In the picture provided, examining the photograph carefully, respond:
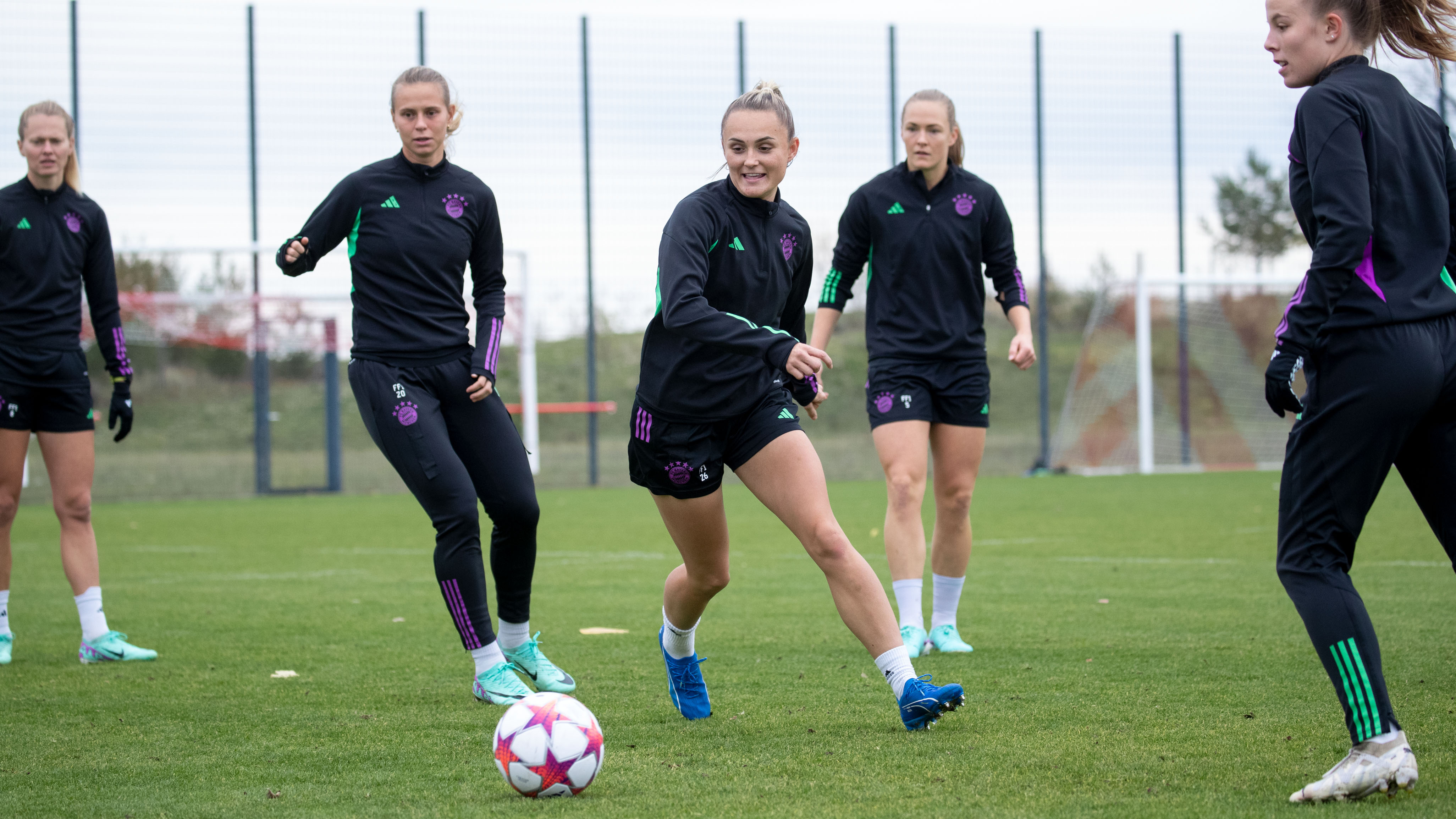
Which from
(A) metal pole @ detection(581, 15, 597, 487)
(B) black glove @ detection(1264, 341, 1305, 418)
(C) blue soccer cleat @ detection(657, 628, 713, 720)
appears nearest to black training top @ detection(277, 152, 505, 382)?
(C) blue soccer cleat @ detection(657, 628, 713, 720)

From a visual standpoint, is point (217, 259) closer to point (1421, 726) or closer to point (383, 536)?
point (383, 536)

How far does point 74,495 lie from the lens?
555 cm

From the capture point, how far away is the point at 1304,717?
3.81 m

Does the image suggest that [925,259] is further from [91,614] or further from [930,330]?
[91,614]

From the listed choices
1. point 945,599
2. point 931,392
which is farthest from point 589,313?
point 945,599

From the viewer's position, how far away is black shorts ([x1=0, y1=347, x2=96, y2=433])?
5.35 m

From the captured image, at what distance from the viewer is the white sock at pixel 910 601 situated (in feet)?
17.4

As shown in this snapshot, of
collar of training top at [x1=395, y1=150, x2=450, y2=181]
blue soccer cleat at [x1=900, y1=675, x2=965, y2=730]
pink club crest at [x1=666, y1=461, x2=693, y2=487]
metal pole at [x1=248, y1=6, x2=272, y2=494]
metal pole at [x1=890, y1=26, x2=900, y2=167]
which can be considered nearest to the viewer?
blue soccer cleat at [x1=900, y1=675, x2=965, y2=730]

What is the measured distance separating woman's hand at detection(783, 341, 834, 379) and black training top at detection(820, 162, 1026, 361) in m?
2.14

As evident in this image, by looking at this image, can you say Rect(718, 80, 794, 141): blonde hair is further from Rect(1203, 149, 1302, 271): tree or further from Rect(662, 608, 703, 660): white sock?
Rect(1203, 149, 1302, 271): tree

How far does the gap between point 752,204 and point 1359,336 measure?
1.74 m

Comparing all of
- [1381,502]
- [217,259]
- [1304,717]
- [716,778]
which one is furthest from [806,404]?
[217,259]

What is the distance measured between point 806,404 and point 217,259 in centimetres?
1474

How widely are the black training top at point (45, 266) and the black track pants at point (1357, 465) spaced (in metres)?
4.71
